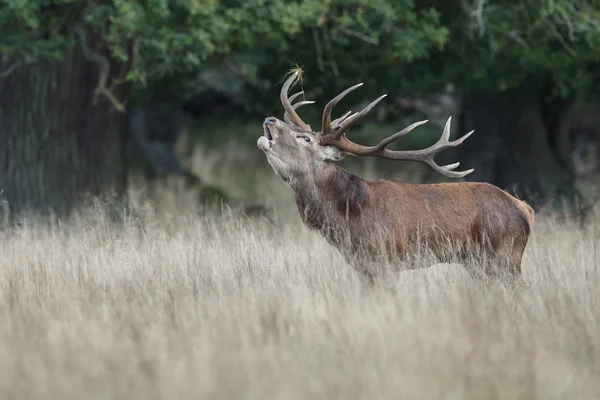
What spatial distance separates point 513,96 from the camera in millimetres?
19094

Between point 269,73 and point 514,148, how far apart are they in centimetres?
452

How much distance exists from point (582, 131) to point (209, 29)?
13.7 m

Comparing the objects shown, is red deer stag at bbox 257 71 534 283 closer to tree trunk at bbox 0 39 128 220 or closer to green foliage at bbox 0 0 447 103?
green foliage at bbox 0 0 447 103

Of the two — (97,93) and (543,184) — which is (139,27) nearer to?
(97,93)

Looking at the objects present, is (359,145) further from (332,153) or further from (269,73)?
(269,73)

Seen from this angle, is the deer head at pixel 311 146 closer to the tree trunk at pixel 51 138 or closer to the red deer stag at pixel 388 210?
the red deer stag at pixel 388 210

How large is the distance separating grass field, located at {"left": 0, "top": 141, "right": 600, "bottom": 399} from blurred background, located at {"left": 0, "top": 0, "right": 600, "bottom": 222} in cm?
319

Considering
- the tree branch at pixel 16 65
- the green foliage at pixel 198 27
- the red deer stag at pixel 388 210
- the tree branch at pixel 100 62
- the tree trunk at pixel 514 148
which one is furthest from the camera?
the tree trunk at pixel 514 148

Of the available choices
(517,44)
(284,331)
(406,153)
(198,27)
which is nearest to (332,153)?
(406,153)

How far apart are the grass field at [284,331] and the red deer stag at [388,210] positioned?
0.23m

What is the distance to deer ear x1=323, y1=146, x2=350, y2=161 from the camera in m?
8.95

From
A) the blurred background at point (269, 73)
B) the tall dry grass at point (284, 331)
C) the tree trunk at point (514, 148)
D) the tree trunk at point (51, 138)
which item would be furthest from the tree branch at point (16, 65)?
the tree trunk at point (514, 148)

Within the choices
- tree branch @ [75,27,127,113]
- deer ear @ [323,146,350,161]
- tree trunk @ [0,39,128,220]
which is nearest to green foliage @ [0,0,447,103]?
tree branch @ [75,27,127,113]

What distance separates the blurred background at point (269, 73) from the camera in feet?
44.1
